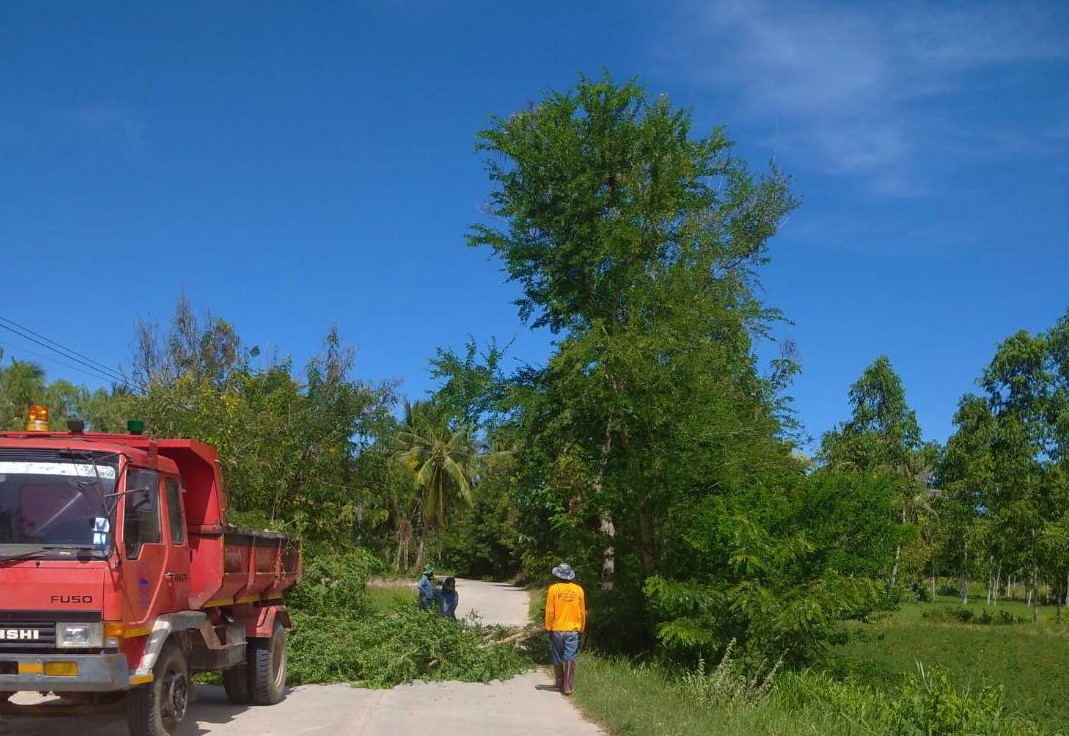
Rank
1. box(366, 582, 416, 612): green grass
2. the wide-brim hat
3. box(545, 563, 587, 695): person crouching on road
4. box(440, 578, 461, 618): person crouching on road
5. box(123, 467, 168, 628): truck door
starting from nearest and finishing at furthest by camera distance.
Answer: box(123, 467, 168, 628): truck door → box(545, 563, 587, 695): person crouching on road → the wide-brim hat → box(366, 582, 416, 612): green grass → box(440, 578, 461, 618): person crouching on road

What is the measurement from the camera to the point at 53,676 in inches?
299

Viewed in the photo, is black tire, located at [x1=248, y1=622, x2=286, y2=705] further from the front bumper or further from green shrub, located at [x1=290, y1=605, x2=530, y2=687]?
the front bumper

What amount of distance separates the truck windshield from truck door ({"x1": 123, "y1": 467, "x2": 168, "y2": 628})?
25 cm

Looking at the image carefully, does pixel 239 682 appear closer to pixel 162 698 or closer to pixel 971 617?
pixel 162 698

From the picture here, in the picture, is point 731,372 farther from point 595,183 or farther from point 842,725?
point 842,725

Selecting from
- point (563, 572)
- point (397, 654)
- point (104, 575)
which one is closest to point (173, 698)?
point (104, 575)

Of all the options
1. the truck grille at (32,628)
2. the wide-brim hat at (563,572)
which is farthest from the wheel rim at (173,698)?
the wide-brim hat at (563,572)

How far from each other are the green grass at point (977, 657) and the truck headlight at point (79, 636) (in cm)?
1062

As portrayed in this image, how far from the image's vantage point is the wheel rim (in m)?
8.67

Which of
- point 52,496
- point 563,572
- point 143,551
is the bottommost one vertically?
point 563,572

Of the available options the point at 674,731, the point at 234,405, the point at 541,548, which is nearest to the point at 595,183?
the point at 234,405

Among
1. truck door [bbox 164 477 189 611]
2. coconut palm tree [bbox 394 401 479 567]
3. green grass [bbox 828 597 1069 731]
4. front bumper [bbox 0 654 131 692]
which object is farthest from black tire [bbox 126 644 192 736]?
coconut palm tree [bbox 394 401 479 567]

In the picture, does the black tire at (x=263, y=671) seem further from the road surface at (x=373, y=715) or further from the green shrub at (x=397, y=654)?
the green shrub at (x=397, y=654)

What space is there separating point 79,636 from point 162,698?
127cm
